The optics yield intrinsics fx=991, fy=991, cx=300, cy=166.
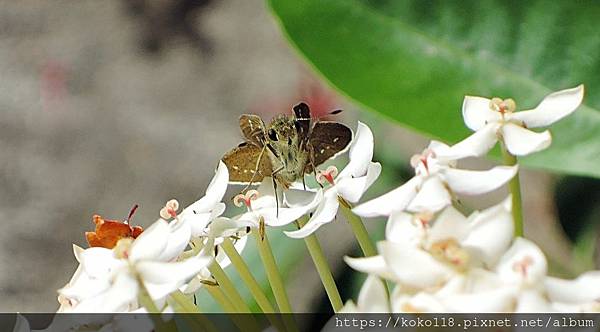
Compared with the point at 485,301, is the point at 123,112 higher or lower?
lower

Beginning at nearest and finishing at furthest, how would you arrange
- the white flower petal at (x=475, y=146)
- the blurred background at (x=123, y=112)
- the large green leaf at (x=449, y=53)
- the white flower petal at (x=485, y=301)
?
the white flower petal at (x=485, y=301), the white flower petal at (x=475, y=146), the large green leaf at (x=449, y=53), the blurred background at (x=123, y=112)

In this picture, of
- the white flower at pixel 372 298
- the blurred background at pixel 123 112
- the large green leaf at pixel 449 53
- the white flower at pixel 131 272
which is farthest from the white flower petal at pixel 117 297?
the blurred background at pixel 123 112

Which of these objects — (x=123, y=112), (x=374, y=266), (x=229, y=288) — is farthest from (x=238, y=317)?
(x=123, y=112)

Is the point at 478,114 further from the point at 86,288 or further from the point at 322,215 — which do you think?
the point at 86,288

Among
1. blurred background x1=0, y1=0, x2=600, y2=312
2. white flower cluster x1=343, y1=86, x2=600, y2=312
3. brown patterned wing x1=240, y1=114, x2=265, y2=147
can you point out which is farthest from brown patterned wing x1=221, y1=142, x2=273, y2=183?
blurred background x1=0, y1=0, x2=600, y2=312

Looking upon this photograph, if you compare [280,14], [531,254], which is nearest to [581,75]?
[280,14]

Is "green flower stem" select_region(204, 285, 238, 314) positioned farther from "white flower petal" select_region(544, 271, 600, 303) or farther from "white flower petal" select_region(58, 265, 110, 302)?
"white flower petal" select_region(544, 271, 600, 303)

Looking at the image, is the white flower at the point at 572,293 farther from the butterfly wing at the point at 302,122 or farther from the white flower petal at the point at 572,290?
the butterfly wing at the point at 302,122

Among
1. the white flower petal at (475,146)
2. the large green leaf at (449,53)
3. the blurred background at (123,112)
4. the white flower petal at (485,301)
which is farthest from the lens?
the blurred background at (123,112)
